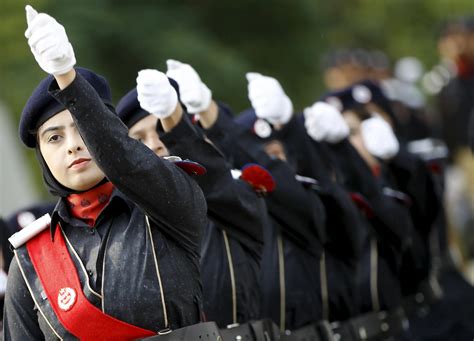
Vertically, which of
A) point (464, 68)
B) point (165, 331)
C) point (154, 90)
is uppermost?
point (154, 90)

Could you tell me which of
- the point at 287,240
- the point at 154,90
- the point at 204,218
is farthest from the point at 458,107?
the point at 204,218

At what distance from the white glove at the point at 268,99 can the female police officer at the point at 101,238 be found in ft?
6.50

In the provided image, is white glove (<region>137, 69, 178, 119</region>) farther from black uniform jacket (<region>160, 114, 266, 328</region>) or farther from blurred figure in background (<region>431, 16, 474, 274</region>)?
blurred figure in background (<region>431, 16, 474, 274</region>)

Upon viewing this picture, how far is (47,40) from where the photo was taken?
475cm

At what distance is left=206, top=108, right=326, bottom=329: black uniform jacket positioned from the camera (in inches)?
284

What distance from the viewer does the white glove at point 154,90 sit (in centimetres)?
556

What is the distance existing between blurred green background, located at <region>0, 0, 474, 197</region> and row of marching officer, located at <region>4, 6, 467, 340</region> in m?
5.78

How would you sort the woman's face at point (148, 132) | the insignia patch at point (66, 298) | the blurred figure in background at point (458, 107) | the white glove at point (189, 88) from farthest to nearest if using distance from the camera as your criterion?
the blurred figure in background at point (458, 107)
the white glove at point (189, 88)
the woman's face at point (148, 132)
the insignia patch at point (66, 298)

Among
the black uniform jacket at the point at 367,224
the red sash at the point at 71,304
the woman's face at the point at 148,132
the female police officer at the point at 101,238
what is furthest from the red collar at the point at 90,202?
the black uniform jacket at the point at 367,224

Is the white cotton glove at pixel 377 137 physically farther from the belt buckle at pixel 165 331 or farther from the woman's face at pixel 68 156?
the belt buckle at pixel 165 331

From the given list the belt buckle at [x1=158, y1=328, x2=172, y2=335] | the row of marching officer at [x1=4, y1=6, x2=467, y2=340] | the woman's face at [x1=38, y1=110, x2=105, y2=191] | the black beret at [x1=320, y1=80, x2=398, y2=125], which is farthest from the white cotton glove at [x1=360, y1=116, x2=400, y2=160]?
the belt buckle at [x1=158, y1=328, x2=172, y2=335]

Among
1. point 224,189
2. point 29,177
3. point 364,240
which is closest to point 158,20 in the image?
point 29,177

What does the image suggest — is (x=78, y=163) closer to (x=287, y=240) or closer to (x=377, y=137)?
(x=287, y=240)

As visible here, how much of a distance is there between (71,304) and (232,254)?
145 cm
